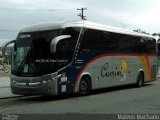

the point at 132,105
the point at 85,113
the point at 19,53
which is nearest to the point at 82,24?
the point at 19,53

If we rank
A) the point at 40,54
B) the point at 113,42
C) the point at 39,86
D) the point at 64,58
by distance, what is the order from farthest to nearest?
the point at 113,42 → the point at 64,58 → the point at 40,54 → the point at 39,86

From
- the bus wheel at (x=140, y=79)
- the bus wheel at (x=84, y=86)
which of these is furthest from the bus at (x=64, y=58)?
the bus wheel at (x=140, y=79)

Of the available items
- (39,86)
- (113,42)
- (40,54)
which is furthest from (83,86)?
(113,42)

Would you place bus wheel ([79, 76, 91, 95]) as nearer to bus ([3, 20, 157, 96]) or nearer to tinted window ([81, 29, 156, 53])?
bus ([3, 20, 157, 96])

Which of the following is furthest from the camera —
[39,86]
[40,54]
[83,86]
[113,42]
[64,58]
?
[113,42]

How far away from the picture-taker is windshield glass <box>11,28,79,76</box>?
16547 millimetres

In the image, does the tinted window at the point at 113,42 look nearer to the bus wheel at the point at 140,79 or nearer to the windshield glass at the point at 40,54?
the windshield glass at the point at 40,54

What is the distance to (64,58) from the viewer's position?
17.0m

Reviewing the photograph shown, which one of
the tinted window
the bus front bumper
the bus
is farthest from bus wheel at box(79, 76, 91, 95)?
the bus front bumper

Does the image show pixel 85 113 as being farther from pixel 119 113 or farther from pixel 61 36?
pixel 61 36

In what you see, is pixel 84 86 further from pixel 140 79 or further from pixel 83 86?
pixel 140 79

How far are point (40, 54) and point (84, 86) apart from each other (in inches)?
119

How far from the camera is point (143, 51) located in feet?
83.3

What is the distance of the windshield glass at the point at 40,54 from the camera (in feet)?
54.3
